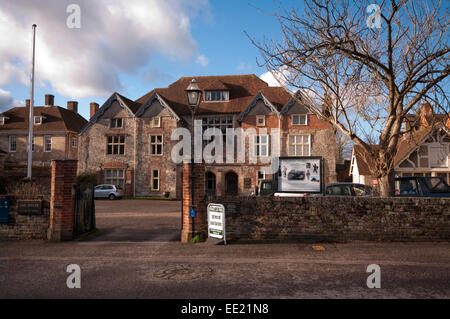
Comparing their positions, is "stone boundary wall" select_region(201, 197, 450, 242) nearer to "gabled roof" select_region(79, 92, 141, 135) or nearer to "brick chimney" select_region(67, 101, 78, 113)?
"gabled roof" select_region(79, 92, 141, 135)

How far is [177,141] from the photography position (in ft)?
107

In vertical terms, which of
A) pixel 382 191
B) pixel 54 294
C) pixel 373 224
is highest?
pixel 382 191

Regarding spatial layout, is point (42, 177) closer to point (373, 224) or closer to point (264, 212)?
point (264, 212)

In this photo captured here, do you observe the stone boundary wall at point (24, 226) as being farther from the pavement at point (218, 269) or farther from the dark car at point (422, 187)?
the dark car at point (422, 187)

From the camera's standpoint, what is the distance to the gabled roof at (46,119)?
4106cm

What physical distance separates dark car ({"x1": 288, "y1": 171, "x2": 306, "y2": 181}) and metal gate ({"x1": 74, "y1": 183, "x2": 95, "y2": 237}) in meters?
7.87

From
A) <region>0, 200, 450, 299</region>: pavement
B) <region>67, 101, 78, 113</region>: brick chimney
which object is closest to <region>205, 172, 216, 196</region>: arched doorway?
<region>0, 200, 450, 299</region>: pavement

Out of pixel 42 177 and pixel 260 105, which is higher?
pixel 260 105

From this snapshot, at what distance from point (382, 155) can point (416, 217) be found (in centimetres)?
208

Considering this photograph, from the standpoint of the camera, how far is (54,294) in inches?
219

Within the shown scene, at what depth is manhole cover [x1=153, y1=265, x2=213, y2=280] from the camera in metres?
6.47

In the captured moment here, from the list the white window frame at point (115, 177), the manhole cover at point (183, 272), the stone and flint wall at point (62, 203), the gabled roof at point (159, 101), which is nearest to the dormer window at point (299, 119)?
the gabled roof at point (159, 101)

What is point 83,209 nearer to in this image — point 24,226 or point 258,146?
point 24,226

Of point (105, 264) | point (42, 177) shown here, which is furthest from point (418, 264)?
point (42, 177)
